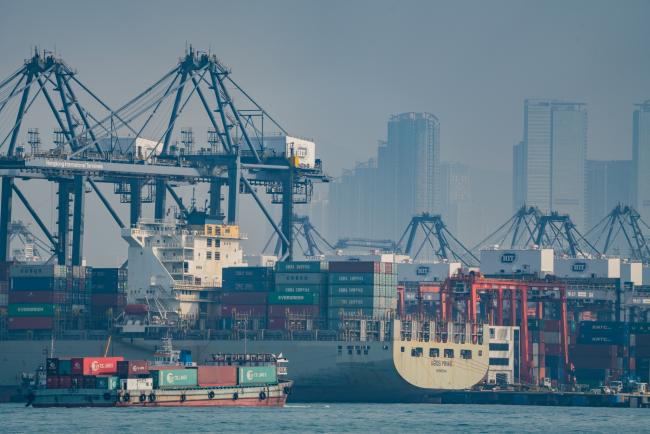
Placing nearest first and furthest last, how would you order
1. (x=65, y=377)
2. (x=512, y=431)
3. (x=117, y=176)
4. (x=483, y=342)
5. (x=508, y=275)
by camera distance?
(x=512, y=431), (x=65, y=377), (x=483, y=342), (x=117, y=176), (x=508, y=275)

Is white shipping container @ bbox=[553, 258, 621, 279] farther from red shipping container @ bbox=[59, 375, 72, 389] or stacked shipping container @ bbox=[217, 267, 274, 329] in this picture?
red shipping container @ bbox=[59, 375, 72, 389]

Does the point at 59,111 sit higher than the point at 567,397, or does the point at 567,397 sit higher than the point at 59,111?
the point at 59,111

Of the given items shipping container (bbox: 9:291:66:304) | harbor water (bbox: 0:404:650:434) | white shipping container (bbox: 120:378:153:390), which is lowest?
harbor water (bbox: 0:404:650:434)

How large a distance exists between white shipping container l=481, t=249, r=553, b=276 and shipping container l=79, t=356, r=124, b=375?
206 ft

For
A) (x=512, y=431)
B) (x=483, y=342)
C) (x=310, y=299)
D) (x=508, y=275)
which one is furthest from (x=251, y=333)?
(x=508, y=275)

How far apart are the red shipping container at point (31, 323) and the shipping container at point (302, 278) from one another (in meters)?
14.7

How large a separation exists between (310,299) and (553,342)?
26925 mm

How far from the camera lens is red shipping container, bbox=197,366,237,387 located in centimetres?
9644

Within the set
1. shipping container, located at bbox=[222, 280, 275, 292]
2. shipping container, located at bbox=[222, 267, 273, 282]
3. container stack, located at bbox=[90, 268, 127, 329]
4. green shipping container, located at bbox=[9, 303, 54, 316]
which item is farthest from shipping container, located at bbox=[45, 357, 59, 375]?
shipping container, located at bbox=[222, 267, 273, 282]

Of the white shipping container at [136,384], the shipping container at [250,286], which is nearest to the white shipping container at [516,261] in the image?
the shipping container at [250,286]

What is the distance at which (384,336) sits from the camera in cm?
10519

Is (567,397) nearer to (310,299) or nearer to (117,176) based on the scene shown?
(310,299)

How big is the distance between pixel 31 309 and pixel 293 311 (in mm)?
16985

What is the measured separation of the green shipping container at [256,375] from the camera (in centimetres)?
9831
